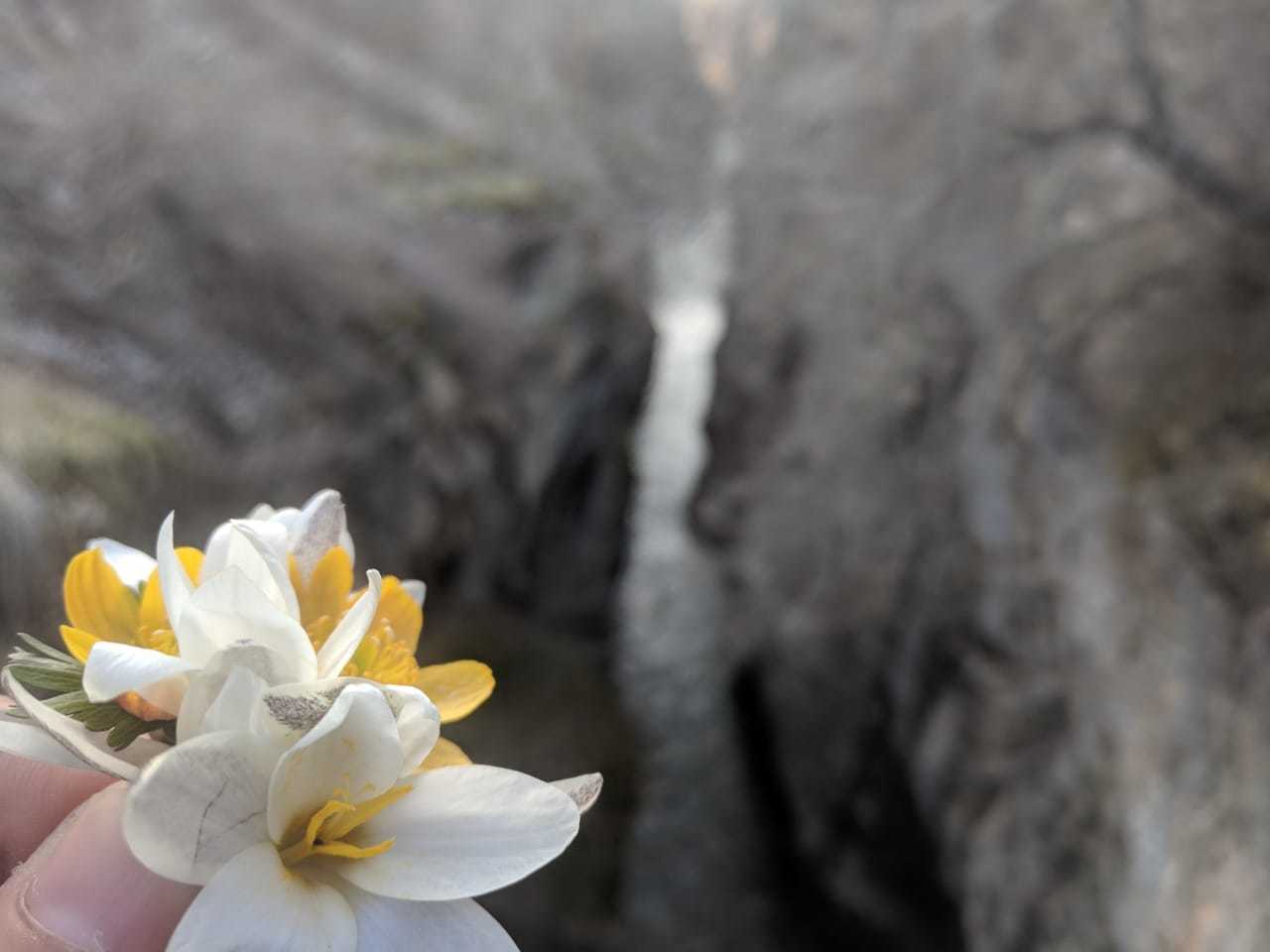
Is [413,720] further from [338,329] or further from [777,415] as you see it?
[777,415]

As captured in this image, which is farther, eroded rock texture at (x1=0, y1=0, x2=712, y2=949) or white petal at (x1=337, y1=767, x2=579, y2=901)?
eroded rock texture at (x1=0, y1=0, x2=712, y2=949)

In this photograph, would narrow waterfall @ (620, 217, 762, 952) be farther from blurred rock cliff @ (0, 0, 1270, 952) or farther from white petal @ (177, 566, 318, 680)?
white petal @ (177, 566, 318, 680)

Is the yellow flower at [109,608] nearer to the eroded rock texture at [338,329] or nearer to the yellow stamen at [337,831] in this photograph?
the yellow stamen at [337,831]

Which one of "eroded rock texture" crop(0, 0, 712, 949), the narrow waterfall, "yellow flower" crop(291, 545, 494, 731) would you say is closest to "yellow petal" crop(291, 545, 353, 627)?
"yellow flower" crop(291, 545, 494, 731)

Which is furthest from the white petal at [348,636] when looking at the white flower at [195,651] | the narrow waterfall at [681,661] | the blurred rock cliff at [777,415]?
the narrow waterfall at [681,661]

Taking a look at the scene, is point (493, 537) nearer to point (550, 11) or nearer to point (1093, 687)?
point (1093, 687)

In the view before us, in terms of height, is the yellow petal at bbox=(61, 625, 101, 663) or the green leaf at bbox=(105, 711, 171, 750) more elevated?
the yellow petal at bbox=(61, 625, 101, 663)
